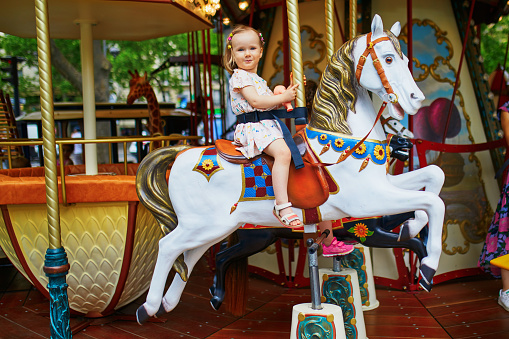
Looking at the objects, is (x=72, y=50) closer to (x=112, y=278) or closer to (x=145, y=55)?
(x=145, y=55)

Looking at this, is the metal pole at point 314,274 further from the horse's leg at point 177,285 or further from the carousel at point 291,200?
the horse's leg at point 177,285

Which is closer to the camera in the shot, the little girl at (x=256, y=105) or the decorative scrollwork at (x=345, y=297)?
the little girl at (x=256, y=105)

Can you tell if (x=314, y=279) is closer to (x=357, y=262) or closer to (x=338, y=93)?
(x=338, y=93)

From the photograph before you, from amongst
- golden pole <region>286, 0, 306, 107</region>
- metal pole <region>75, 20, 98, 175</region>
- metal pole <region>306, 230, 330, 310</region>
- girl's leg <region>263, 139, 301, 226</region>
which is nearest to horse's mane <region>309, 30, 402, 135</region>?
golden pole <region>286, 0, 306, 107</region>

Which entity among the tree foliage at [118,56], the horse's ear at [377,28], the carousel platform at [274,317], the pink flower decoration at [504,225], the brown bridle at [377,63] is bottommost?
the carousel platform at [274,317]

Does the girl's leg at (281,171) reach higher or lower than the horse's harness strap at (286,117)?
lower

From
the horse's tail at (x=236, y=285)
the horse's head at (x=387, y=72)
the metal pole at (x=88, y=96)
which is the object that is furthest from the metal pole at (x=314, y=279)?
the metal pole at (x=88, y=96)

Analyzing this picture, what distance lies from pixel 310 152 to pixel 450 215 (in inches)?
111

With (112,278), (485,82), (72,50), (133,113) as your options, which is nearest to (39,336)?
(112,278)

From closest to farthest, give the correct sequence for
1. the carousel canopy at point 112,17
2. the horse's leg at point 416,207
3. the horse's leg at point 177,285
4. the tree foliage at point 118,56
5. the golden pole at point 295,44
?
the horse's leg at point 416,207 → the golden pole at point 295,44 → the horse's leg at point 177,285 → the carousel canopy at point 112,17 → the tree foliage at point 118,56

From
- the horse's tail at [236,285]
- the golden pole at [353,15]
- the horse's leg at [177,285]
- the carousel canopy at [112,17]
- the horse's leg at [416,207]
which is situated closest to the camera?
the horse's leg at [416,207]

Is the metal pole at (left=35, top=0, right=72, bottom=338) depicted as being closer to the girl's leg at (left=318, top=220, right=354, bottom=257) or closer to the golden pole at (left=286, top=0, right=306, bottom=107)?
the golden pole at (left=286, top=0, right=306, bottom=107)

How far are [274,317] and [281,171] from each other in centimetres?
199

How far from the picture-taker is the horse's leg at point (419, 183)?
2541 millimetres
